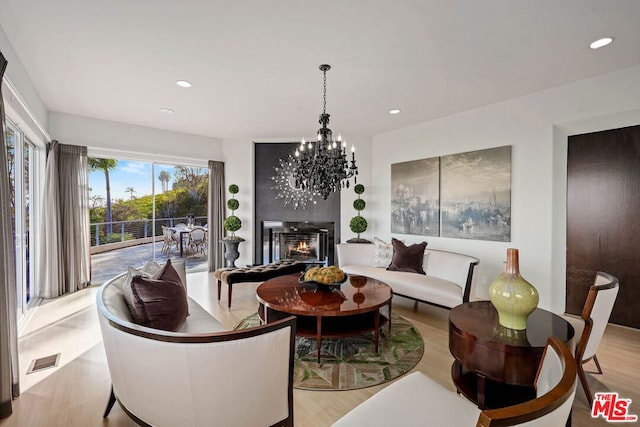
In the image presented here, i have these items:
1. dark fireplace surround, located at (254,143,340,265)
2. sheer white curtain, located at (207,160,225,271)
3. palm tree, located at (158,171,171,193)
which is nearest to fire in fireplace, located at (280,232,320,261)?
dark fireplace surround, located at (254,143,340,265)

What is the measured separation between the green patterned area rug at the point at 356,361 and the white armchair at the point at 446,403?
35.7 inches

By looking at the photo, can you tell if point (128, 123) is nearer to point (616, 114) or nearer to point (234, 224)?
point (234, 224)

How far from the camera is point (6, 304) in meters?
1.98

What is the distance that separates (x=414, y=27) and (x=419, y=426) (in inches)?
104

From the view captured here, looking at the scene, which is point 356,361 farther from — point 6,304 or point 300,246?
point 300,246

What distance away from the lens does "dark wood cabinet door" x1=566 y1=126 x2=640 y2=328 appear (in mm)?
3313

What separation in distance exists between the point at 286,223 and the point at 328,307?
3554mm

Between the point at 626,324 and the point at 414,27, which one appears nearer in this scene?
the point at 414,27

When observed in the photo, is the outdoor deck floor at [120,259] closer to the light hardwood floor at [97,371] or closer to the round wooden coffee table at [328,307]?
the light hardwood floor at [97,371]

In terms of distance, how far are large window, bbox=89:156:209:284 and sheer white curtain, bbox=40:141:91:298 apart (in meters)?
0.36

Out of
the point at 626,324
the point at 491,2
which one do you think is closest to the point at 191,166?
the point at 491,2

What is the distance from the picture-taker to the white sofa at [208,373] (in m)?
1.24

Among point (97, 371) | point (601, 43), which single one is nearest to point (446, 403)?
point (97, 371)

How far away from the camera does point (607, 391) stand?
218cm
